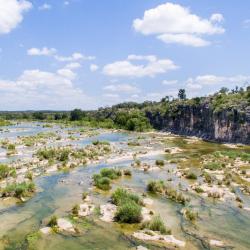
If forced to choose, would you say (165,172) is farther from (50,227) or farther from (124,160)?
(50,227)

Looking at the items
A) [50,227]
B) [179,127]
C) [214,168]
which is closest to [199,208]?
[50,227]

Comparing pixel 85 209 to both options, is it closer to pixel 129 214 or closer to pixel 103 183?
pixel 129 214

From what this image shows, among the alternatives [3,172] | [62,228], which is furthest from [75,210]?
[3,172]

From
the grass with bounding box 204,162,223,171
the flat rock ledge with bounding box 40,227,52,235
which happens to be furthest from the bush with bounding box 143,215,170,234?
the grass with bounding box 204,162,223,171

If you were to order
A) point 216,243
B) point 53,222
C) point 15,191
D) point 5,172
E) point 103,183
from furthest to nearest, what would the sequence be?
1. point 5,172
2. point 103,183
3. point 15,191
4. point 53,222
5. point 216,243

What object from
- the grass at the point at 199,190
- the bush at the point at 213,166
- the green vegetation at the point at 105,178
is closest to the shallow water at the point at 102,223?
the green vegetation at the point at 105,178

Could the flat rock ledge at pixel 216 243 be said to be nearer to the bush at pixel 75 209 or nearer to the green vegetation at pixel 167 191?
the green vegetation at pixel 167 191
